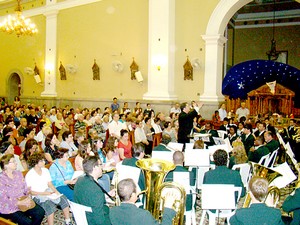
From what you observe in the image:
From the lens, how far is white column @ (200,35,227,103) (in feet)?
41.1

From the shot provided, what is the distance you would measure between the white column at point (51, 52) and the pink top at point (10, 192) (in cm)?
1326

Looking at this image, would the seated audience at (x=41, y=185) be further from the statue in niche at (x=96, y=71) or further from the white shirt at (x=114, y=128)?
the statue in niche at (x=96, y=71)

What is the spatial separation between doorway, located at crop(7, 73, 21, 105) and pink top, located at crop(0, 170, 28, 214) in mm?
17524

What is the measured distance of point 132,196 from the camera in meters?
3.18

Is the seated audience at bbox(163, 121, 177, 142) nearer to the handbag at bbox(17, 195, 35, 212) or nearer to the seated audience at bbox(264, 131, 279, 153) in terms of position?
the seated audience at bbox(264, 131, 279, 153)

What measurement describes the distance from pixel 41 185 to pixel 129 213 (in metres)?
2.30

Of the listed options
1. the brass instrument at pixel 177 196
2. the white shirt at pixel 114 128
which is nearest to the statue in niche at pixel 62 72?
the white shirt at pixel 114 128

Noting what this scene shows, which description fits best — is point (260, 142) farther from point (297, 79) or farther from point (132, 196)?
point (297, 79)

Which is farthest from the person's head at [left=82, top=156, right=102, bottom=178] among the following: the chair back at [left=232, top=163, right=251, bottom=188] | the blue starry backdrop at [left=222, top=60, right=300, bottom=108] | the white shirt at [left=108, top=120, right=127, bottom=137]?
the blue starry backdrop at [left=222, top=60, right=300, bottom=108]

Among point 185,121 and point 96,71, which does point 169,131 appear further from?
point 96,71

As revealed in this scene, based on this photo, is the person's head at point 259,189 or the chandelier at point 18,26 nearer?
the person's head at point 259,189

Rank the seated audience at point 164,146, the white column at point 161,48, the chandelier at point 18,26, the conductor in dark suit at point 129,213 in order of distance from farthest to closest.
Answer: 1. the white column at point 161,48
2. the chandelier at point 18,26
3. the seated audience at point 164,146
4. the conductor in dark suit at point 129,213

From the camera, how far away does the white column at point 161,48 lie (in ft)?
42.9

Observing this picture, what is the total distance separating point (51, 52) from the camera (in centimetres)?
1727
